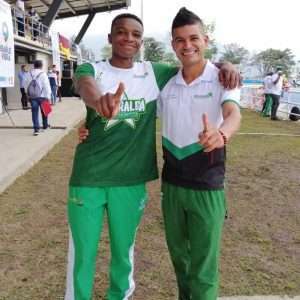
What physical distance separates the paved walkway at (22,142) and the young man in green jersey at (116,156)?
3.47 m

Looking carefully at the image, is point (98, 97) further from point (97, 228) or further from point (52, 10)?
point (52, 10)

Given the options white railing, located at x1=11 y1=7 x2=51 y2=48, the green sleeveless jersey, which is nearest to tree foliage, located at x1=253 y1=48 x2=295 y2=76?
white railing, located at x1=11 y1=7 x2=51 y2=48

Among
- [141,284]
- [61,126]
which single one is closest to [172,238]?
[141,284]

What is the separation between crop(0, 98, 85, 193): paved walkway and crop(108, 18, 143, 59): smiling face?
385 cm

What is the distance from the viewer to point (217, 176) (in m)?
2.26

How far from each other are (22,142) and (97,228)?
6.77 meters

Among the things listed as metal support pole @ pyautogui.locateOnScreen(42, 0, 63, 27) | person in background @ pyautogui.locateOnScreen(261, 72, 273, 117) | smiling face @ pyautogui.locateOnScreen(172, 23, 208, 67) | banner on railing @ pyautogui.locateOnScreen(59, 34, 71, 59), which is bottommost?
person in background @ pyautogui.locateOnScreen(261, 72, 273, 117)

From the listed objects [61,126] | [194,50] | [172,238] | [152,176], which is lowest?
[61,126]

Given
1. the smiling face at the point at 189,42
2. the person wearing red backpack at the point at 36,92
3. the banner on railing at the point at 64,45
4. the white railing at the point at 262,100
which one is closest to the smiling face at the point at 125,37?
the smiling face at the point at 189,42

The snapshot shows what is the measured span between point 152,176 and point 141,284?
3.48 ft

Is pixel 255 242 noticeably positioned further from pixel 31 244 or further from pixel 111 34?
pixel 111 34

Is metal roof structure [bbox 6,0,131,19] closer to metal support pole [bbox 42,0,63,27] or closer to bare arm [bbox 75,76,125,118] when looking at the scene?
metal support pole [bbox 42,0,63,27]

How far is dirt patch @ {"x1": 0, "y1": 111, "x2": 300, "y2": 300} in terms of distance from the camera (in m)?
3.12

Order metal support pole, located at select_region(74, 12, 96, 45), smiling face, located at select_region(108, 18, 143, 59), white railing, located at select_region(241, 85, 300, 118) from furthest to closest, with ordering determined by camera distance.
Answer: metal support pole, located at select_region(74, 12, 96, 45) < white railing, located at select_region(241, 85, 300, 118) < smiling face, located at select_region(108, 18, 143, 59)
